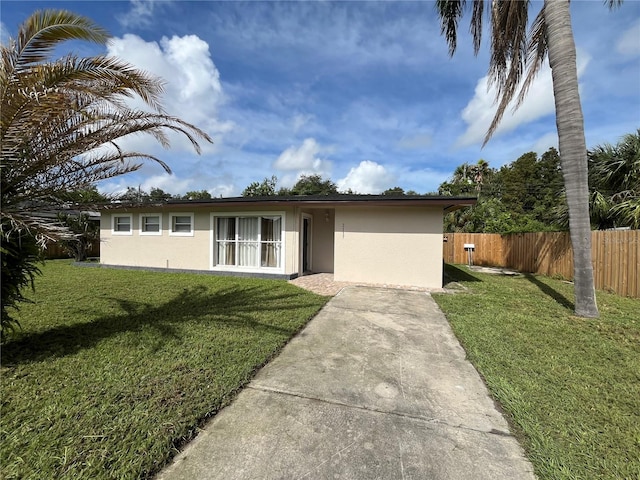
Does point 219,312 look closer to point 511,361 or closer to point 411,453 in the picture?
point 411,453

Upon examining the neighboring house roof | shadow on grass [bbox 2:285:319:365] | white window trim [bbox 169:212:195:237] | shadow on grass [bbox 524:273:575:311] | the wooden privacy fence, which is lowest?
shadow on grass [bbox 524:273:575:311]

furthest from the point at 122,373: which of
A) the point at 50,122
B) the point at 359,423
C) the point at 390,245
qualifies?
the point at 390,245

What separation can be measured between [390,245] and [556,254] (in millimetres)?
7889

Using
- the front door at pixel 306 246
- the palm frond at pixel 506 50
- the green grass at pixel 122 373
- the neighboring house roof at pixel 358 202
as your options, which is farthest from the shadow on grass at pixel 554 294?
the front door at pixel 306 246

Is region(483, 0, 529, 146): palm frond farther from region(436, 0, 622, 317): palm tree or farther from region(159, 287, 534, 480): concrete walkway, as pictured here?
region(159, 287, 534, 480): concrete walkway

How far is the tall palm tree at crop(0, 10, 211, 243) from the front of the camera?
311cm

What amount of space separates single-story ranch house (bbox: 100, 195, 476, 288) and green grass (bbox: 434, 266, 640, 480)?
2607 mm

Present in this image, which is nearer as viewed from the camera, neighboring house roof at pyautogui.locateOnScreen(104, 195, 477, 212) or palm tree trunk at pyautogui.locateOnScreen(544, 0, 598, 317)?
palm tree trunk at pyautogui.locateOnScreen(544, 0, 598, 317)

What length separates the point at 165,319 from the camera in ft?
17.3

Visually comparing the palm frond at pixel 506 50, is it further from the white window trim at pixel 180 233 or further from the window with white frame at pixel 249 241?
the white window trim at pixel 180 233

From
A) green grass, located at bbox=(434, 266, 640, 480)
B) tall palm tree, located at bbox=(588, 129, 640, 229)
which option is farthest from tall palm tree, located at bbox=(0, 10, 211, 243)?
tall palm tree, located at bbox=(588, 129, 640, 229)

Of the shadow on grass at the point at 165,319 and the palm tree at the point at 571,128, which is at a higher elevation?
the palm tree at the point at 571,128

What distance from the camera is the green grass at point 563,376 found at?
86.8 inches

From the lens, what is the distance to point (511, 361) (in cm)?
390
